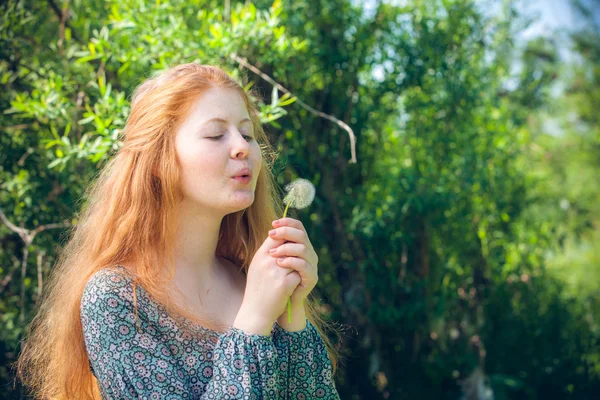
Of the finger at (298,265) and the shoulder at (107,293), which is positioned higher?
the finger at (298,265)

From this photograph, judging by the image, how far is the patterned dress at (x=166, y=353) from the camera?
1341 millimetres

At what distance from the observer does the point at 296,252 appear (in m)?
1.45

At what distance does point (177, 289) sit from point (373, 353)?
2.02 m

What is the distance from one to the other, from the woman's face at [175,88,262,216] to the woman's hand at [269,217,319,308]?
5.5 inches

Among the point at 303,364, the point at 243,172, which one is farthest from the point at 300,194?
the point at 303,364

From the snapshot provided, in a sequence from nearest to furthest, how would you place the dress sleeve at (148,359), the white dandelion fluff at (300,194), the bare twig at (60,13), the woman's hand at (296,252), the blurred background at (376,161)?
the dress sleeve at (148,359)
the woman's hand at (296,252)
the white dandelion fluff at (300,194)
the blurred background at (376,161)
the bare twig at (60,13)

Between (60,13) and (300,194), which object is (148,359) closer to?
(300,194)

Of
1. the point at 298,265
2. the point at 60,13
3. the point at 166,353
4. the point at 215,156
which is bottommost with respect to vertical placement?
the point at 60,13

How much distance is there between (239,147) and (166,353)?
51cm

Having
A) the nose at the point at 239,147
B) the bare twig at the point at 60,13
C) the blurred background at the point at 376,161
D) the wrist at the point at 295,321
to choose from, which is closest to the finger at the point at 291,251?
the wrist at the point at 295,321

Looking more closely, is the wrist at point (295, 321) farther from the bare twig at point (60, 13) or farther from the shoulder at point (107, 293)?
the bare twig at point (60, 13)

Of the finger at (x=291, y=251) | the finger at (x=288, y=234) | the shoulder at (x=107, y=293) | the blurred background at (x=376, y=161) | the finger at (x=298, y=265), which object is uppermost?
the finger at (x=288, y=234)

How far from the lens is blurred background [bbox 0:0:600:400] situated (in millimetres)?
2670

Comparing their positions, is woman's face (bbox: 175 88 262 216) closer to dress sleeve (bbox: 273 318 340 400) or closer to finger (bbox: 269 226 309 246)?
finger (bbox: 269 226 309 246)
